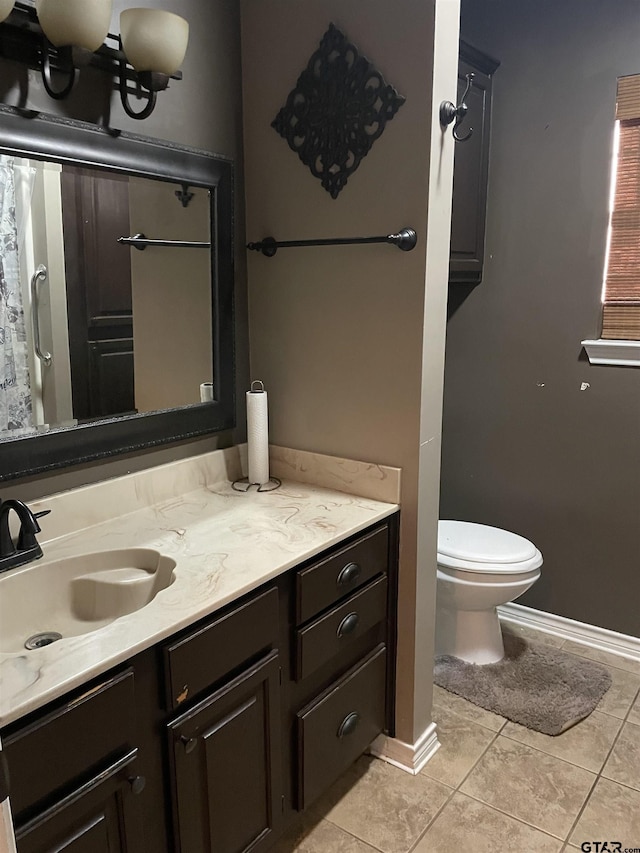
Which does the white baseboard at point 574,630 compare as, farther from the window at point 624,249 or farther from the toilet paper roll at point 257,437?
the toilet paper roll at point 257,437

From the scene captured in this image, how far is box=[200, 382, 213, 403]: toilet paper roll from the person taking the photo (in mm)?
1922

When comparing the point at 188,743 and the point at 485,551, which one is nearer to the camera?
the point at 188,743

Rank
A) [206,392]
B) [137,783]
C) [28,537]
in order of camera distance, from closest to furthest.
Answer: [137,783] < [28,537] < [206,392]

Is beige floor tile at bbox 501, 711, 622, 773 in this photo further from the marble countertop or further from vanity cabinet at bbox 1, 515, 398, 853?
the marble countertop

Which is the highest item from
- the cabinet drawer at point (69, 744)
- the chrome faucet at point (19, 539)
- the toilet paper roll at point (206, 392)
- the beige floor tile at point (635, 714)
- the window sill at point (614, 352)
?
the window sill at point (614, 352)

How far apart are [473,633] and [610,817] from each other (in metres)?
0.78

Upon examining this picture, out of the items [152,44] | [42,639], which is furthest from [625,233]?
[42,639]

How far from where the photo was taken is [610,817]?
5.89 ft

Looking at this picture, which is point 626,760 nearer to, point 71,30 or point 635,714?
point 635,714

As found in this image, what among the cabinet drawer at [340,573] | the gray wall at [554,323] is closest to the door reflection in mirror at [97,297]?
the cabinet drawer at [340,573]

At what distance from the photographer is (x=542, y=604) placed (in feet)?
9.08

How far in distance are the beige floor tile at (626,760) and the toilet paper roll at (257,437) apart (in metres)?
1.34

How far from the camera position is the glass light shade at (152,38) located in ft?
4.70

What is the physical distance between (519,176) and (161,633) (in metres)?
2.17
